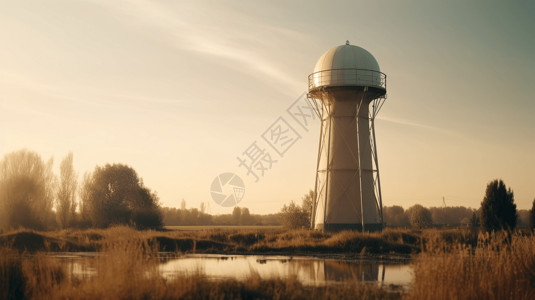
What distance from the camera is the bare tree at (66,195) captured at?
6025 cm

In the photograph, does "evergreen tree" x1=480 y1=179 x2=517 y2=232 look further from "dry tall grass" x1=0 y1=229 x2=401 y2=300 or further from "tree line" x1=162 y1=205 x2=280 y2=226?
"tree line" x1=162 y1=205 x2=280 y2=226

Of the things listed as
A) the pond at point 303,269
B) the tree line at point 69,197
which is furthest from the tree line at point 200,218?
the pond at point 303,269

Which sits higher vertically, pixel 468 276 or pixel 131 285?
pixel 468 276

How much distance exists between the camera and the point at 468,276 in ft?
39.7

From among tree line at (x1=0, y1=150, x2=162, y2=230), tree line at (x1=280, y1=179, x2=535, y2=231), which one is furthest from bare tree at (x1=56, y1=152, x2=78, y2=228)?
tree line at (x1=280, y1=179, x2=535, y2=231)

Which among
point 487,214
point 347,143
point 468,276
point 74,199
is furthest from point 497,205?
point 74,199

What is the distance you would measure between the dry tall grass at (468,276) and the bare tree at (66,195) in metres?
55.2

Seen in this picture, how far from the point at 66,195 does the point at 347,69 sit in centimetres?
3928

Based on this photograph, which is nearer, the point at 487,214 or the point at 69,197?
the point at 487,214

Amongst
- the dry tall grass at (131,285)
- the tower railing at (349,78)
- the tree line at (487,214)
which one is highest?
the tower railing at (349,78)

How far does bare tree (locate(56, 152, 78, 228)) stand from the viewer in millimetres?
60250

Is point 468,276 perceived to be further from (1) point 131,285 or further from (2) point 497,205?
(2) point 497,205

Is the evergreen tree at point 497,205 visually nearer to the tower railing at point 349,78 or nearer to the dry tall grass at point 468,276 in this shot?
the tower railing at point 349,78

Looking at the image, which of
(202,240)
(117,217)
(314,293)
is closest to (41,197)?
(117,217)
